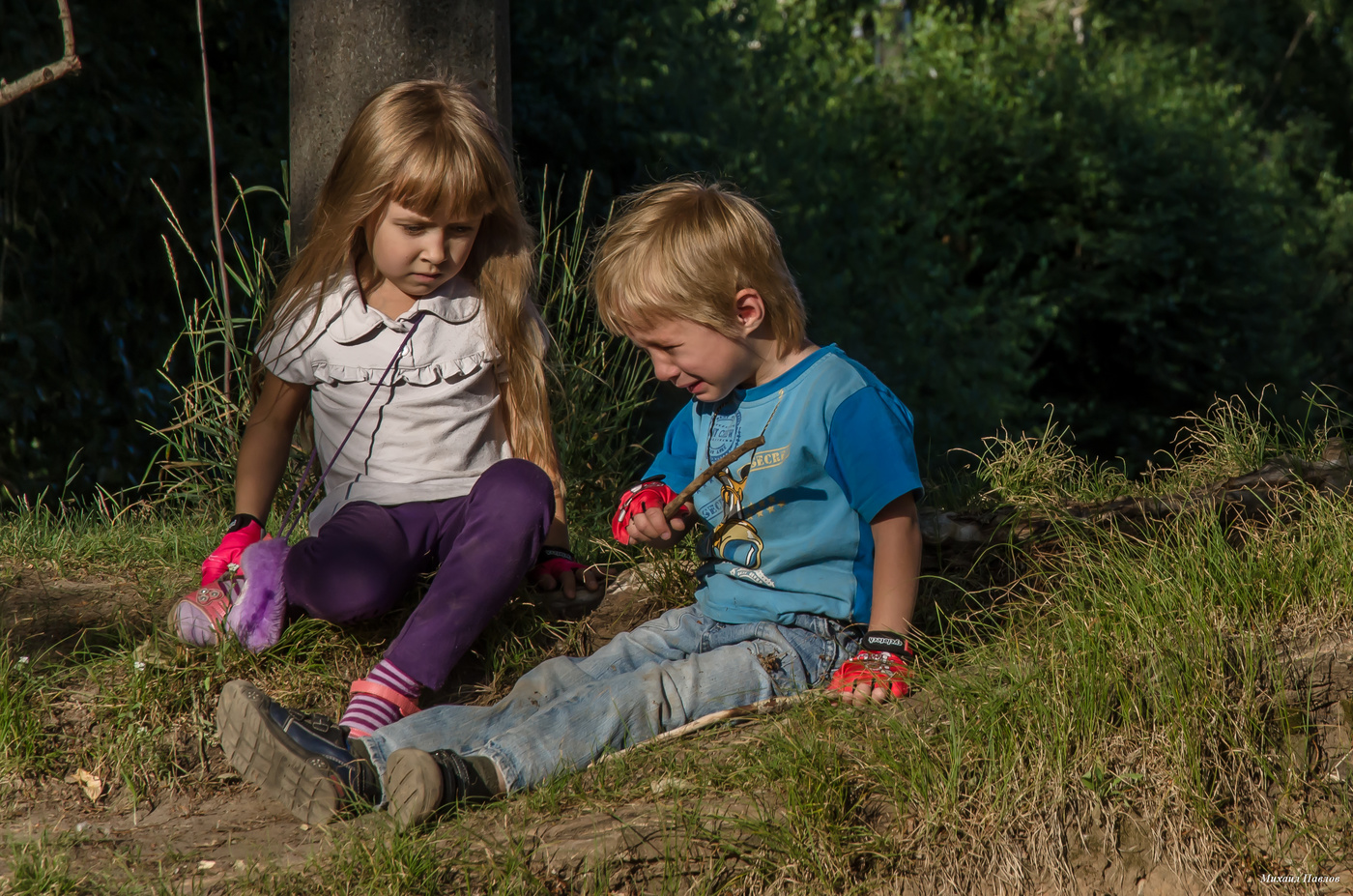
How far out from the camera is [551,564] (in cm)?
301

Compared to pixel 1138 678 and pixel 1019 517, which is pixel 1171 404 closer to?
pixel 1019 517

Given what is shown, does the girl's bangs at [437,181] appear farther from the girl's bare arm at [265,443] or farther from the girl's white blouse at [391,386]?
the girl's bare arm at [265,443]

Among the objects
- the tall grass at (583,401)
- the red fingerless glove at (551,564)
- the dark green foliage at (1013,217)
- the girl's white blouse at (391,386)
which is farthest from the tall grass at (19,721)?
the dark green foliage at (1013,217)

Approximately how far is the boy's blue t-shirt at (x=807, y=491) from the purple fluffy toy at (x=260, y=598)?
99cm

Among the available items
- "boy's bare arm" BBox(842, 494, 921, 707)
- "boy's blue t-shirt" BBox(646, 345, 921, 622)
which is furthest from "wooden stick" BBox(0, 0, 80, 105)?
"boy's bare arm" BBox(842, 494, 921, 707)

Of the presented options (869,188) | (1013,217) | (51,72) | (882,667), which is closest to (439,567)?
(882,667)

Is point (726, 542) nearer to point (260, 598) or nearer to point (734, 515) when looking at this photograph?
point (734, 515)

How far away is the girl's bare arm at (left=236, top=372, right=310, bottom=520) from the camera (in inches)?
118

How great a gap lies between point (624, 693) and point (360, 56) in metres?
2.09

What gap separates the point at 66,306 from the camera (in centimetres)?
569

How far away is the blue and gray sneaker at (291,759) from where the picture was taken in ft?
7.32

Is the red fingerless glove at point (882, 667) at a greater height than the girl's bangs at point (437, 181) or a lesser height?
lesser

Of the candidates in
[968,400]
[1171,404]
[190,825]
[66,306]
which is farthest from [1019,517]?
[1171,404]

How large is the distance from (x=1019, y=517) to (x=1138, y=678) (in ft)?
3.22
